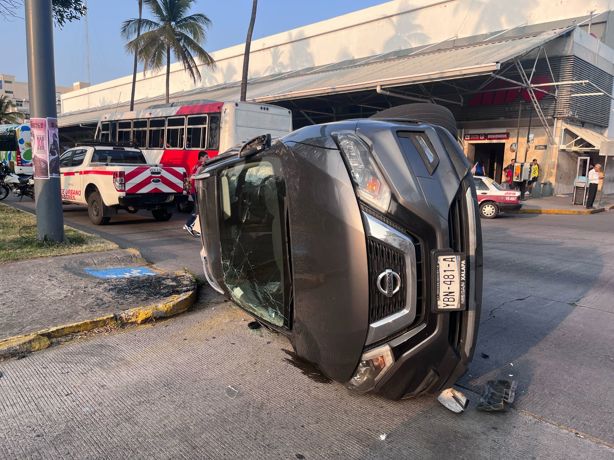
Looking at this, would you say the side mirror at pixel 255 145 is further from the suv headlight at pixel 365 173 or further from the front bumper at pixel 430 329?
the front bumper at pixel 430 329

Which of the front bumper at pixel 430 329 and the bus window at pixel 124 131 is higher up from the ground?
the bus window at pixel 124 131

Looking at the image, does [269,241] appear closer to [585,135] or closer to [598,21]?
[585,135]

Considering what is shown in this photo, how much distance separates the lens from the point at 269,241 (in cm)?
327

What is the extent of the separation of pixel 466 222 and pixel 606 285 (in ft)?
16.3

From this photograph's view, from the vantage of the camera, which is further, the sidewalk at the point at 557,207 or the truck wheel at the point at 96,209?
the sidewalk at the point at 557,207

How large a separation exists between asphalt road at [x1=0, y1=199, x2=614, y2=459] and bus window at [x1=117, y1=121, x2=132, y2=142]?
1450 cm

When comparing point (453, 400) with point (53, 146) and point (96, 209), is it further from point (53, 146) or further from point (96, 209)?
point (96, 209)

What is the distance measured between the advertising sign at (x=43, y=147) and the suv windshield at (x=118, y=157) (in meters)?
4.25

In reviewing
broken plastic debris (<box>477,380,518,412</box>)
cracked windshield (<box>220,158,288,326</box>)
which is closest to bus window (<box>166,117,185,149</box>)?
cracked windshield (<box>220,158,288,326</box>)

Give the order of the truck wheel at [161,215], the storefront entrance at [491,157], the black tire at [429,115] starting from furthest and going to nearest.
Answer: the storefront entrance at [491,157] < the truck wheel at [161,215] < the black tire at [429,115]

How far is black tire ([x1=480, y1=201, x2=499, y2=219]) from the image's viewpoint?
49.0 ft

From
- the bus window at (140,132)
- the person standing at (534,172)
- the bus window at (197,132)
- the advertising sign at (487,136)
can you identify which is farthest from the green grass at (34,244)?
the advertising sign at (487,136)

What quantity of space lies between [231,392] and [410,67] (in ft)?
68.4

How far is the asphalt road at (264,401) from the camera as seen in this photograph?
8.50ft
